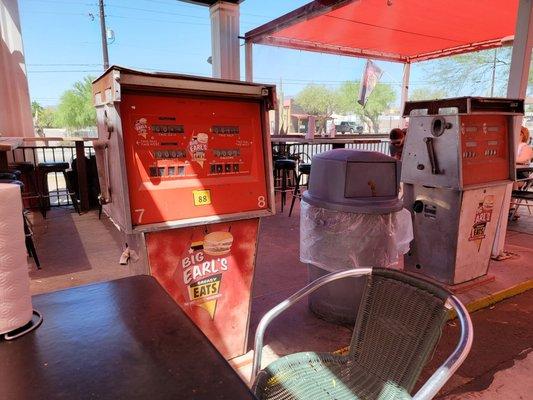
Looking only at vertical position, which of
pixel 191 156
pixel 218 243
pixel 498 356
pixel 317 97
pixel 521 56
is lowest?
pixel 498 356

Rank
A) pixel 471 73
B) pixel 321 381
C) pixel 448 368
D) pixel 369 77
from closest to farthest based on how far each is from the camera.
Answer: pixel 448 368 < pixel 321 381 < pixel 369 77 < pixel 471 73

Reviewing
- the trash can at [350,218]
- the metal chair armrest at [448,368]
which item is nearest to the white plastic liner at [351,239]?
the trash can at [350,218]

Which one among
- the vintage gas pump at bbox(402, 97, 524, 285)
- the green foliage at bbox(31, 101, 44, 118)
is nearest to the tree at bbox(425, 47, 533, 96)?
the green foliage at bbox(31, 101, 44, 118)

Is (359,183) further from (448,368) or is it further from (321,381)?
(448,368)

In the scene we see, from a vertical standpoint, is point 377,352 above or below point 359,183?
below

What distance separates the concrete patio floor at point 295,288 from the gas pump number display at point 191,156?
916 mm

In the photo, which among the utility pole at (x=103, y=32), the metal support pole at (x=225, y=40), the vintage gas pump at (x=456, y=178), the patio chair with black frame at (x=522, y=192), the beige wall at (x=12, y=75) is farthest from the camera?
the utility pole at (x=103, y=32)

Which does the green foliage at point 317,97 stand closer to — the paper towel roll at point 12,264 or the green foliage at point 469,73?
the green foliage at point 469,73

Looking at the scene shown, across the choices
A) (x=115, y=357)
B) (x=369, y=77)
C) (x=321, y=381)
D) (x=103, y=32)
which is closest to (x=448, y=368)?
(x=321, y=381)

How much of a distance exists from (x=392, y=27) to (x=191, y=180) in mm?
7147

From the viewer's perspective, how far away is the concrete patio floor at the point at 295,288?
236cm

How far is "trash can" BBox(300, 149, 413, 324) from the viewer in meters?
2.45

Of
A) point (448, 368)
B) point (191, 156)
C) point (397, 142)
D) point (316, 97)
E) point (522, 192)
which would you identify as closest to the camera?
point (448, 368)

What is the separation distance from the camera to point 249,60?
24.2ft
